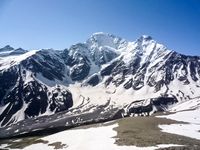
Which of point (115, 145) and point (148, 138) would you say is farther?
point (148, 138)

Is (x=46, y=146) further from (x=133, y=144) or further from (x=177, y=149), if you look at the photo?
(x=177, y=149)

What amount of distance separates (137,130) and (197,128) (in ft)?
50.8

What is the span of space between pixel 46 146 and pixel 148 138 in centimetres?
2170

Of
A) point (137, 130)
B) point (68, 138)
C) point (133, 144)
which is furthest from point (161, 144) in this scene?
point (68, 138)

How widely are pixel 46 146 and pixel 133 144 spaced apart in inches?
853

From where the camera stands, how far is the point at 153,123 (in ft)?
235

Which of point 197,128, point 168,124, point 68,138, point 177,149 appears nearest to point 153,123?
point 168,124

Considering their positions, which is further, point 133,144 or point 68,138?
point 68,138

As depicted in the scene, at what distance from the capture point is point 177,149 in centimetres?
3831

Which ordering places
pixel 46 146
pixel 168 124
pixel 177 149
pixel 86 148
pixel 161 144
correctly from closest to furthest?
1. pixel 177 149
2. pixel 161 144
3. pixel 86 148
4. pixel 46 146
5. pixel 168 124

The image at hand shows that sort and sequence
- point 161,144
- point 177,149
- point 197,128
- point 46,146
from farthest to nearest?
point 197,128
point 46,146
point 161,144
point 177,149

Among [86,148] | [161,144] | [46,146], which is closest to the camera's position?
[161,144]

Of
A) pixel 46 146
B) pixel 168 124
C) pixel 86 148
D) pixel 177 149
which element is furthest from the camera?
pixel 168 124

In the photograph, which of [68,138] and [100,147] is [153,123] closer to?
[68,138]
